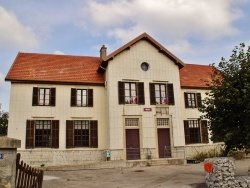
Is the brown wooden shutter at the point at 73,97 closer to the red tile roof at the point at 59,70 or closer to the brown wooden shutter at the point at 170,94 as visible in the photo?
the red tile roof at the point at 59,70

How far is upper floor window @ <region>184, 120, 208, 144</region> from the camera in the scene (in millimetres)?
24250

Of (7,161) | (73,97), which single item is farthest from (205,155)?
(7,161)

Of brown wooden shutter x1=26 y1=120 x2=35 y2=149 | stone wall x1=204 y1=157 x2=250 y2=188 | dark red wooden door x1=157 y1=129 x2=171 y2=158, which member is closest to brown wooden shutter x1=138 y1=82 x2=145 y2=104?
dark red wooden door x1=157 y1=129 x2=171 y2=158

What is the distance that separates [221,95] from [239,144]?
2381 mm

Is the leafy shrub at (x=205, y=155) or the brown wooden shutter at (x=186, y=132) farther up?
the brown wooden shutter at (x=186, y=132)

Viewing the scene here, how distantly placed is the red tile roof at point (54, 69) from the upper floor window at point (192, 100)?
8016 mm

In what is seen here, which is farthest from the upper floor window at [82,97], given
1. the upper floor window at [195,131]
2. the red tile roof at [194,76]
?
the upper floor window at [195,131]

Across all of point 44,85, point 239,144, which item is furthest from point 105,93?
point 239,144

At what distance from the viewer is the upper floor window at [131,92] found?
22164 mm

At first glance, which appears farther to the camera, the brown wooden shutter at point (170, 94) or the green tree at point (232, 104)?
the brown wooden shutter at point (170, 94)

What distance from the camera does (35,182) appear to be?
6051 millimetres

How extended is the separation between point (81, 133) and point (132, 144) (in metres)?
4.18

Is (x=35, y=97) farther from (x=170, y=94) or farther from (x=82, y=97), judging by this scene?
(x=170, y=94)

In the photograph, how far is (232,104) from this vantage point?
12164mm
